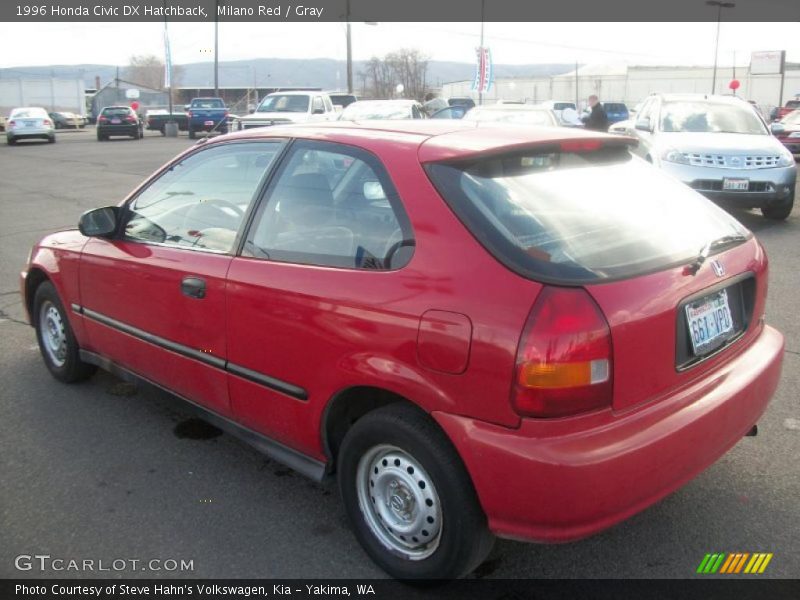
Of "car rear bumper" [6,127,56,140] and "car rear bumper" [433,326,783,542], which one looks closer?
"car rear bumper" [433,326,783,542]

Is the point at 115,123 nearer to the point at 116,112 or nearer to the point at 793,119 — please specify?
the point at 116,112

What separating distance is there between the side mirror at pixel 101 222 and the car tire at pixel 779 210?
860cm

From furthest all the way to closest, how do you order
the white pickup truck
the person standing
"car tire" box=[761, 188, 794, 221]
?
the white pickup truck → the person standing → "car tire" box=[761, 188, 794, 221]

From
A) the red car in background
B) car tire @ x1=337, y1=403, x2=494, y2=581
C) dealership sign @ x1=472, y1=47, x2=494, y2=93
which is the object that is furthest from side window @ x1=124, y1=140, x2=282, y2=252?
dealership sign @ x1=472, y1=47, x2=494, y2=93

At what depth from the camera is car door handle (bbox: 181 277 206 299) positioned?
3131mm

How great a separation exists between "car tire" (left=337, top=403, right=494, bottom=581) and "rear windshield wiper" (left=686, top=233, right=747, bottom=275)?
Result: 107 centimetres

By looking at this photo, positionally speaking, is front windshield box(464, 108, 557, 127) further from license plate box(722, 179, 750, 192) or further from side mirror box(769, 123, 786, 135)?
side mirror box(769, 123, 786, 135)

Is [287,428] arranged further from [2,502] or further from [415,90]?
[415,90]

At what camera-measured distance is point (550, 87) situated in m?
63.8

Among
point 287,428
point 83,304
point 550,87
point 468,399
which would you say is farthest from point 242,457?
point 550,87

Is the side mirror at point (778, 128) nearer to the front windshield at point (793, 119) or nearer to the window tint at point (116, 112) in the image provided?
the front windshield at point (793, 119)

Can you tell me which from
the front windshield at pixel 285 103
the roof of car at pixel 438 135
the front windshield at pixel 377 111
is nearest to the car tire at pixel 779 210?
Answer: the front windshield at pixel 377 111

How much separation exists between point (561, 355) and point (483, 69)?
31704mm

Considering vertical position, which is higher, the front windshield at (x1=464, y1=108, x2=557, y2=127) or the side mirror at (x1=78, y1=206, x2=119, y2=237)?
the front windshield at (x1=464, y1=108, x2=557, y2=127)
